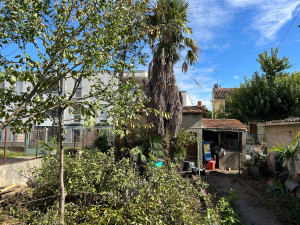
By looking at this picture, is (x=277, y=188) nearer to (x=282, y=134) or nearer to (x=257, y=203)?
(x=257, y=203)

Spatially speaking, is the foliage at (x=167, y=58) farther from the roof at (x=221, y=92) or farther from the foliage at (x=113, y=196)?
the roof at (x=221, y=92)

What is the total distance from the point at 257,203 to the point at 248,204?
1.18ft

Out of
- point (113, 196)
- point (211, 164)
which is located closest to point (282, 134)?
point (211, 164)

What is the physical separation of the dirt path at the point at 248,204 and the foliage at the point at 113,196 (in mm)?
2298

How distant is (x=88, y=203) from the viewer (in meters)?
5.80

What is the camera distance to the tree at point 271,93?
65.2 ft

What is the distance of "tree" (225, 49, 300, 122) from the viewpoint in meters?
19.9

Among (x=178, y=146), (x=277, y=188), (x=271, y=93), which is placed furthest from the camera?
(x=271, y=93)

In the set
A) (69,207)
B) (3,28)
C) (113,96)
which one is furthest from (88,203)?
(3,28)

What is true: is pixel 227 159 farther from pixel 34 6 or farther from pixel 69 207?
pixel 34 6

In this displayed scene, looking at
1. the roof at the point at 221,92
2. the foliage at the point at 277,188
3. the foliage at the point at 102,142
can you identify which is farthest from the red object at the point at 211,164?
the roof at the point at 221,92

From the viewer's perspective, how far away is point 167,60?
12016mm

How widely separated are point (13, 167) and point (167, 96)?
7175 millimetres

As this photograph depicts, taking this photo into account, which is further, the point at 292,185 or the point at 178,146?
the point at 178,146
